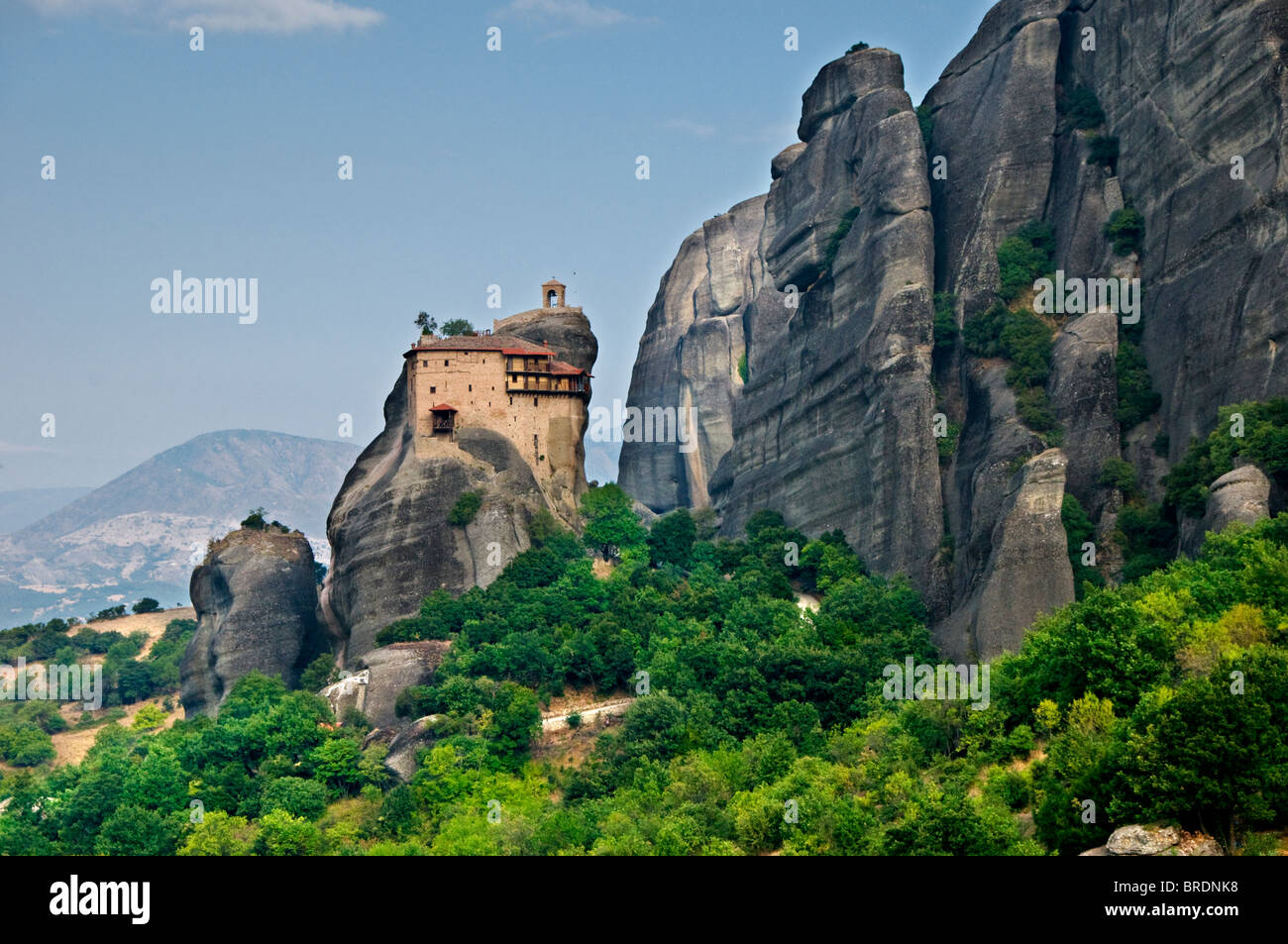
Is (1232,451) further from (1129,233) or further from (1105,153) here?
(1105,153)

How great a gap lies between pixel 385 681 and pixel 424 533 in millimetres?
9641

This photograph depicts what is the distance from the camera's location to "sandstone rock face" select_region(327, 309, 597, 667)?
291ft

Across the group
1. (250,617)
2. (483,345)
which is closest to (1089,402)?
(483,345)

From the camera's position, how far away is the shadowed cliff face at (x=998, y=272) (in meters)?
67.9

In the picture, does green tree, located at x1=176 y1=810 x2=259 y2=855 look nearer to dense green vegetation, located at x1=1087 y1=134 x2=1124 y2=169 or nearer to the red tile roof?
the red tile roof

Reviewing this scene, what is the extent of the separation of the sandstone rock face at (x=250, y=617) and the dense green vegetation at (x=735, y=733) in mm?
2973

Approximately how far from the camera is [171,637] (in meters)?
127

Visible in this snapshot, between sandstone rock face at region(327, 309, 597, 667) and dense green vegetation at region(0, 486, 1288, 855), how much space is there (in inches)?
63.7

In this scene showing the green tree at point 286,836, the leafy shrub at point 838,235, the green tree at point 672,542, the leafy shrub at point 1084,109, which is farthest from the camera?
the green tree at point 672,542

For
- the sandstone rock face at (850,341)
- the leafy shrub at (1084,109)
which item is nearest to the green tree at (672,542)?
the sandstone rock face at (850,341)

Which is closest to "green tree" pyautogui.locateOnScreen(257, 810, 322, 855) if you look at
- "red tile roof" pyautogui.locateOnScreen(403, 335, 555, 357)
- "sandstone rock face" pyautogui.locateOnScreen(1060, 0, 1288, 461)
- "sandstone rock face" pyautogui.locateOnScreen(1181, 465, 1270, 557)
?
"red tile roof" pyautogui.locateOnScreen(403, 335, 555, 357)

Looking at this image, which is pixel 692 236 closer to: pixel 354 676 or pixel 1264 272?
pixel 354 676

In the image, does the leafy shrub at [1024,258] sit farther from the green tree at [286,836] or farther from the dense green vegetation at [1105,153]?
the green tree at [286,836]

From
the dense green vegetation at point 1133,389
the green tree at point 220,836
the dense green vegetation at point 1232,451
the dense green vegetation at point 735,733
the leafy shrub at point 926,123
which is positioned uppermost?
the leafy shrub at point 926,123
